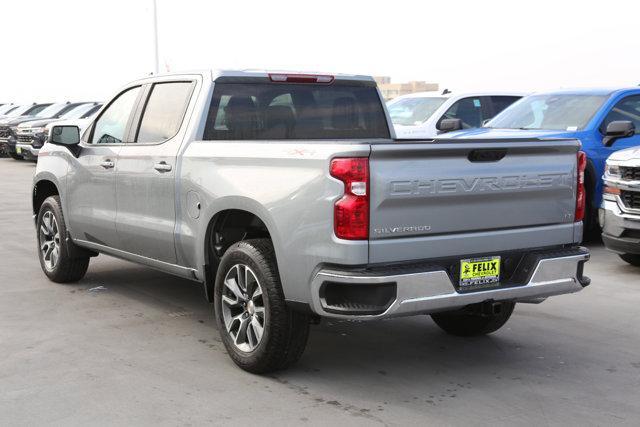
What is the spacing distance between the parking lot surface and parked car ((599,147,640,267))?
2.47 ft

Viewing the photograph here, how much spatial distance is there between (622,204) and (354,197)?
4.77m

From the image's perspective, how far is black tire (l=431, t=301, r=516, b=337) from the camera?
618 cm

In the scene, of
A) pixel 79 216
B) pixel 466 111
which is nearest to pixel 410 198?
pixel 79 216

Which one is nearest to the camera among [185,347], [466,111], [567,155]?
[567,155]

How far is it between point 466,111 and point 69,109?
660 inches

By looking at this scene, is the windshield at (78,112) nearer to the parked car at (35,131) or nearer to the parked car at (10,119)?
the parked car at (35,131)

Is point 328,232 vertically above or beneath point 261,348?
above

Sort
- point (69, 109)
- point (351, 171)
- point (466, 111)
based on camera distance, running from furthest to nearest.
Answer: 1. point (69, 109)
2. point (466, 111)
3. point (351, 171)

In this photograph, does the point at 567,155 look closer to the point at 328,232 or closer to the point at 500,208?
the point at 500,208

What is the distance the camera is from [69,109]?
1103 inches

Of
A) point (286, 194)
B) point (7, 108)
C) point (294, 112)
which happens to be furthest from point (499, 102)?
point (7, 108)

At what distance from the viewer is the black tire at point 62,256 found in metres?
7.88

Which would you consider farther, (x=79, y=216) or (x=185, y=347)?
(x=79, y=216)

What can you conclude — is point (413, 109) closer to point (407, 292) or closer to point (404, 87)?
point (407, 292)
